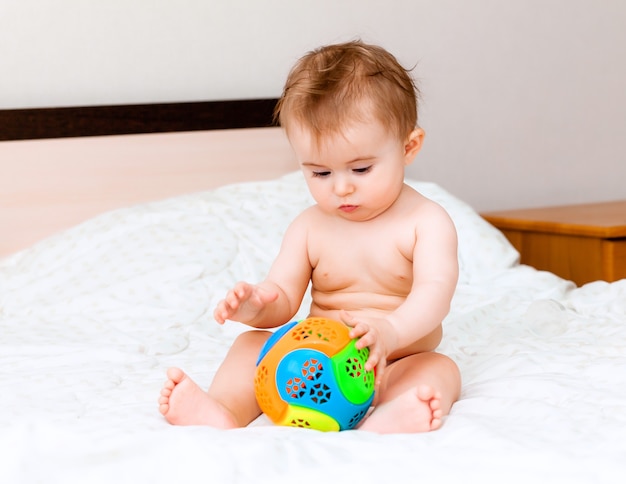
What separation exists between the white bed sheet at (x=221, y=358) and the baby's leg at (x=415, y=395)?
24 mm

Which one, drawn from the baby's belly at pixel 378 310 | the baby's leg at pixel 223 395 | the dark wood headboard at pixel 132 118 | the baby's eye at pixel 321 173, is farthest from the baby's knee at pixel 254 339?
the dark wood headboard at pixel 132 118

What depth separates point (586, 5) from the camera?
9.15 feet

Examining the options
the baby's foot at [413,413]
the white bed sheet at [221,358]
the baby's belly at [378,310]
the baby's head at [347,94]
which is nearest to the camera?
the white bed sheet at [221,358]

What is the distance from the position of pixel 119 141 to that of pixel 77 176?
136 mm

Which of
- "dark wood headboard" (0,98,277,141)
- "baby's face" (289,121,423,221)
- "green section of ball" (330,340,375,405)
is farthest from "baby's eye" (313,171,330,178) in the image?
"dark wood headboard" (0,98,277,141)

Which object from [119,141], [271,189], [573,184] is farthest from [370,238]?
[573,184]

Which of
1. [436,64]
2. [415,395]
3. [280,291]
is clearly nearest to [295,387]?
[415,395]

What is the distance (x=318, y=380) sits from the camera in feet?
3.01

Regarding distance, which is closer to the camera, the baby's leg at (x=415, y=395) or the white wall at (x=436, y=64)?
the baby's leg at (x=415, y=395)

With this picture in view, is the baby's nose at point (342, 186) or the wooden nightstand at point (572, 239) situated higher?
the baby's nose at point (342, 186)

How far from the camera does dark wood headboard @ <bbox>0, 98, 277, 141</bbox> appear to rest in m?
2.09

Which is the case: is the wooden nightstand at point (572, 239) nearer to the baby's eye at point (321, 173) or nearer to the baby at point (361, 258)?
the baby at point (361, 258)

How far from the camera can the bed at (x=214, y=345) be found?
779 millimetres

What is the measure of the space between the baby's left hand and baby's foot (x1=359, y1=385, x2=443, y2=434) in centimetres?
4
